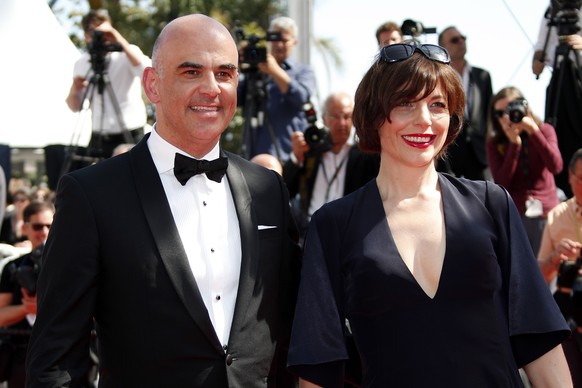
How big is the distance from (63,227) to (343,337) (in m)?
0.91

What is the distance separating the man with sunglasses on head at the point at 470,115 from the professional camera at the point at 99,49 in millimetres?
2331

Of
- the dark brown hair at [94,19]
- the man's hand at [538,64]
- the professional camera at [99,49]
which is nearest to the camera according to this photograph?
the man's hand at [538,64]

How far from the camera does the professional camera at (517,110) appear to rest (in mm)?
5328

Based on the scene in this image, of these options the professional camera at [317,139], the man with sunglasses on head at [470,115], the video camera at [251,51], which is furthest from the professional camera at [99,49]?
the man with sunglasses on head at [470,115]

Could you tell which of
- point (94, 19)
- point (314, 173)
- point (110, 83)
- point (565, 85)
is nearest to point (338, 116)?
point (314, 173)

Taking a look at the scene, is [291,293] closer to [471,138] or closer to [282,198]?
[282,198]

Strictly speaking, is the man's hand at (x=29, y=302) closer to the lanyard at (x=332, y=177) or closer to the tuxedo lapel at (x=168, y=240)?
the lanyard at (x=332, y=177)

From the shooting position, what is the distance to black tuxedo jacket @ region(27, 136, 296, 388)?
2654 mm

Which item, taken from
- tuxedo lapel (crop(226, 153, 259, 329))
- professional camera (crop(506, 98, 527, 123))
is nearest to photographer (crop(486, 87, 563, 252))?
professional camera (crop(506, 98, 527, 123))

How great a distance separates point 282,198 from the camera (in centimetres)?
309

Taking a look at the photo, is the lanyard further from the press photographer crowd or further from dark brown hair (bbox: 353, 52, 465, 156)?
→ dark brown hair (bbox: 353, 52, 465, 156)

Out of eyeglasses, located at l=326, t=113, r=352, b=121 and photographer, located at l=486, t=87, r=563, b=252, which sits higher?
eyeglasses, located at l=326, t=113, r=352, b=121

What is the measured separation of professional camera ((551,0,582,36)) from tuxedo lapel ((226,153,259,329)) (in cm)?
288

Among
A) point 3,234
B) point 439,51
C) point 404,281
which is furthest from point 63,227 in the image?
point 3,234
